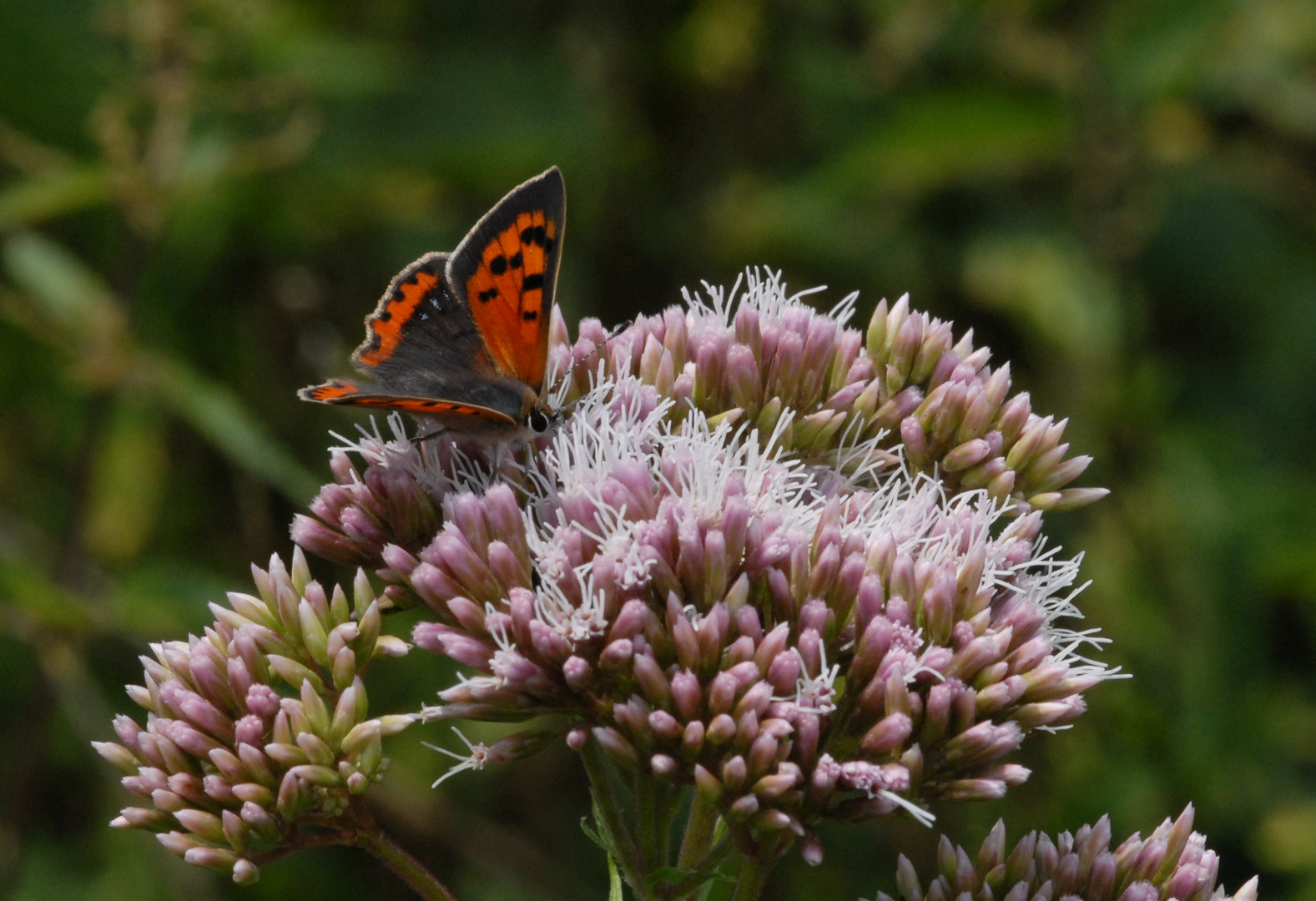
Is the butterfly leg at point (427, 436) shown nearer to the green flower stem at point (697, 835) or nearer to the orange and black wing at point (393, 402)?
the orange and black wing at point (393, 402)

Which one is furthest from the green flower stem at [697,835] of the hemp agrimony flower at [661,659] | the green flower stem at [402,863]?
the green flower stem at [402,863]

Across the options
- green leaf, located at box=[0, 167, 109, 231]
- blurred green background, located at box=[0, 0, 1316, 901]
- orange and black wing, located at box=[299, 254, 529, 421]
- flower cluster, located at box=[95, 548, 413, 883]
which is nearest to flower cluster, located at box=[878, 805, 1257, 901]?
flower cluster, located at box=[95, 548, 413, 883]

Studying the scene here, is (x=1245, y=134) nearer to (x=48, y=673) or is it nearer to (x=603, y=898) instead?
(x=603, y=898)

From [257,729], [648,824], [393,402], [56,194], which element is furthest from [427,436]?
[56,194]

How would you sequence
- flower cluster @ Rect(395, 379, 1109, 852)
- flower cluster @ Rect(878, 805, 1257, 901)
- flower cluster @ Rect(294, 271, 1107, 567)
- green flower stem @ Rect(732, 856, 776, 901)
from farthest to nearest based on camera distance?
flower cluster @ Rect(294, 271, 1107, 567), flower cluster @ Rect(878, 805, 1257, 901), green flower stem @ Rect(732, 856, 776, 901), flower cluster @ Rect(395, 379, 1109, 852)

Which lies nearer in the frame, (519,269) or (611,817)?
(611,817)

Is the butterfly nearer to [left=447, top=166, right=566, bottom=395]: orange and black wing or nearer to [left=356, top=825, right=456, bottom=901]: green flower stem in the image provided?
[left=447, top=166, right=566, bottom=395]: orange and black wing

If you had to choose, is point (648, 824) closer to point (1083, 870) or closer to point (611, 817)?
point (611, 817)
